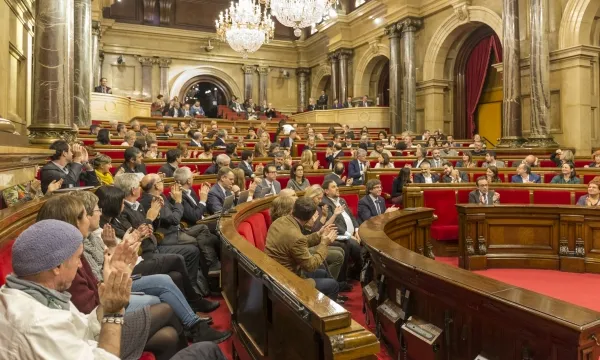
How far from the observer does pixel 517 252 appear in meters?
4.87

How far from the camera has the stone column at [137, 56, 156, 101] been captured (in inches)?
768

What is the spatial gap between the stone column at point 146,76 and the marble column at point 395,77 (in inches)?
395

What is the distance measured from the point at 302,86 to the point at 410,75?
8.59 meters

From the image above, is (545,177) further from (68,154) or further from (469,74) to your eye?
(469,74)

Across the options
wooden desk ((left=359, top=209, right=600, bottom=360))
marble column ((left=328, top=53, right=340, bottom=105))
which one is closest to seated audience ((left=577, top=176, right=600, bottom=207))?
wooden desk ((left=359, top=209, right=600, bottom=360))

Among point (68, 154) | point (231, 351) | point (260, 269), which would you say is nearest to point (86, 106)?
point (68, 154)

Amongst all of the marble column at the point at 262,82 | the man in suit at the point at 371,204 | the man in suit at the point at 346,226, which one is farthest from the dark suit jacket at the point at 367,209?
the marble column at the point at 262,82

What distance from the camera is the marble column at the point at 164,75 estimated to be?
19.9 m

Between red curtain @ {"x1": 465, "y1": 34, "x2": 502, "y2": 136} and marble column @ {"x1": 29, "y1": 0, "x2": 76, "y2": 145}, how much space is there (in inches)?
432

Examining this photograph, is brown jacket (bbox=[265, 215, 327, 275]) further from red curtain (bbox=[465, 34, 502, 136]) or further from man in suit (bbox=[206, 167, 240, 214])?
red curtain (bbox=[465, 34, 502, 136])

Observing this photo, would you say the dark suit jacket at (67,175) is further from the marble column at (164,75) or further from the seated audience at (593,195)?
the marble column at (164,75)

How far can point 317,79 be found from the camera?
21.7 meters

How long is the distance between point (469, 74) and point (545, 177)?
809 cm

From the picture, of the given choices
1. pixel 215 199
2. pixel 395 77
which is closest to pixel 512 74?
pixel 395 77
